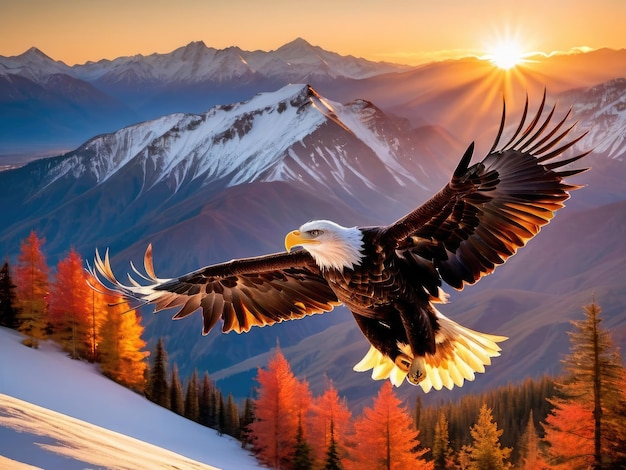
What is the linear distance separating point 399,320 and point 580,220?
191 meters

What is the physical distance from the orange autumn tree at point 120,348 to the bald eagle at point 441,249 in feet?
91.4

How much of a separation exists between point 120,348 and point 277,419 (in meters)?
8.73

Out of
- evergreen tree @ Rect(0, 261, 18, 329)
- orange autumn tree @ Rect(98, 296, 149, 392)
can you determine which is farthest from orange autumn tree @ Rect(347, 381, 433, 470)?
evergreen tree @ Rect(0, 261, 18, 329)

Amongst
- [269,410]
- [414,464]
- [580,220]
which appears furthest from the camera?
[580,220]

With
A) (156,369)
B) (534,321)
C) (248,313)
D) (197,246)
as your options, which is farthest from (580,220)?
(248,313)

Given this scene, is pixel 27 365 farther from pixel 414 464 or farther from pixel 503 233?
pixel 503 233

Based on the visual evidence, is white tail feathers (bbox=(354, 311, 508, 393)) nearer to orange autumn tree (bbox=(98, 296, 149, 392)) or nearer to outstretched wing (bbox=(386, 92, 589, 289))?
outstretched wing (bbox=(386, 92, 589, 289))

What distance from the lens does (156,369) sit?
34750 millimetres

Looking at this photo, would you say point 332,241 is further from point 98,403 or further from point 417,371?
point 98,403

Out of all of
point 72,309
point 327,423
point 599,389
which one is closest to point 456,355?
point 599,389

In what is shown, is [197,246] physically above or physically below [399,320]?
above

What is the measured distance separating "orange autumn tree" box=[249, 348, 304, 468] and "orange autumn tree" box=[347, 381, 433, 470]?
23.6 feet

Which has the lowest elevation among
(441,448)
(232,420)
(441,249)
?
(441,249)

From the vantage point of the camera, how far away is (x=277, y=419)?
93.6ft
